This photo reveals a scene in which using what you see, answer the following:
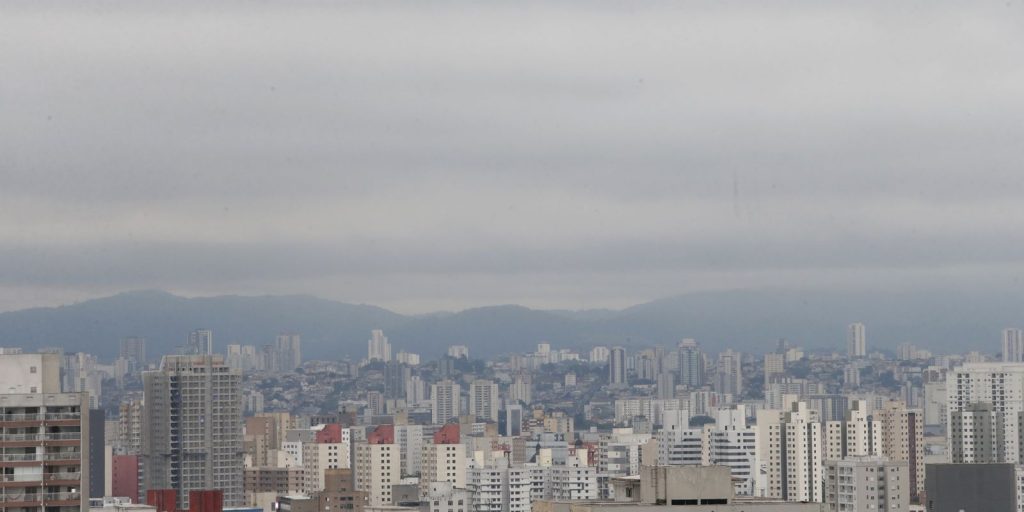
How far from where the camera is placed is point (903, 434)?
51.4 metres

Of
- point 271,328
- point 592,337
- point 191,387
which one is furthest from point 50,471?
point 592,337

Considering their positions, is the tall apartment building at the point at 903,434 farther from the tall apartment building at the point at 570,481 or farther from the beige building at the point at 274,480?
the beige building at the point at 274,480

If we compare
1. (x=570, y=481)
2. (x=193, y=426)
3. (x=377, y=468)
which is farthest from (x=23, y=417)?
(x=193, y=426)

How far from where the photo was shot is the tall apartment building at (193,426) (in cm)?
5053

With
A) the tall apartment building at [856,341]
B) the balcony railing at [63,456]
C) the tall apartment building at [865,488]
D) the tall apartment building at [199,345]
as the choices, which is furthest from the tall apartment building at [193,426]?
the balcony railing at [63,456]

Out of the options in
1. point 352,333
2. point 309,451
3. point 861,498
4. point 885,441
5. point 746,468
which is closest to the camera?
point 861,498

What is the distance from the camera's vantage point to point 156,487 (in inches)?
1884

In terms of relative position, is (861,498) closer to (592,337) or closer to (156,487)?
(156,487)

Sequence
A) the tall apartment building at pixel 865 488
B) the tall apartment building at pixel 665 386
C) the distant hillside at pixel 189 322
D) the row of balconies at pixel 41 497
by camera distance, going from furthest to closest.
→ the tall apartment building at pixel 665 386, the distant hillside at pixel 189 322, the tall apartment building at pixel 865 488, the row of balconies at pixel 41 497

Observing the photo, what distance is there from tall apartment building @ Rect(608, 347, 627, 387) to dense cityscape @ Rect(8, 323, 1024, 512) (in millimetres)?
79

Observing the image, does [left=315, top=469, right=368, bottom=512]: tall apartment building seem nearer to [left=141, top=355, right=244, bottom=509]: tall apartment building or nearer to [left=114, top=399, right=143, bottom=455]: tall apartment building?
[left=141, top=355, right=244, bottom=509]: tall apartment building

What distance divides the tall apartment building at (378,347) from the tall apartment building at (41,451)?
1756 inches

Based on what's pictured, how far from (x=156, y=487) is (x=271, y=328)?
10286 millimetres

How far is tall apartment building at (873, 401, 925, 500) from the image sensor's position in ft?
152
